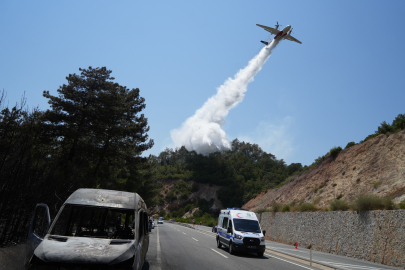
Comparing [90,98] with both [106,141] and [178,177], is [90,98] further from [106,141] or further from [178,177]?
[178,177]

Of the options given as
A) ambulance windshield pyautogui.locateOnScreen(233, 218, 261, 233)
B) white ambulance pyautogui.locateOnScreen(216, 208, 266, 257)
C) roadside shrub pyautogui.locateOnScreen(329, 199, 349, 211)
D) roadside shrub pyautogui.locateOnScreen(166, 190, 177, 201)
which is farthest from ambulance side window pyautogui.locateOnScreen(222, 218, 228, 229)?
roadside shrub pyautogui.locateOnScreen(166, 190, 177, 201)

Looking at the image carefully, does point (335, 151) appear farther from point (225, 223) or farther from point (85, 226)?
point (85, 226)

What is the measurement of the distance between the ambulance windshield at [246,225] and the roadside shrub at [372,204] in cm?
995

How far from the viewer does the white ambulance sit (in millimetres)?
14555

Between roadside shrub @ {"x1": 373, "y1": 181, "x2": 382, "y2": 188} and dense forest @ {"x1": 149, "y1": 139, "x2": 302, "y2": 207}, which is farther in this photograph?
dense forest @ {"x1": 149, "y1": 139, "x2": 302, "y2": 207}

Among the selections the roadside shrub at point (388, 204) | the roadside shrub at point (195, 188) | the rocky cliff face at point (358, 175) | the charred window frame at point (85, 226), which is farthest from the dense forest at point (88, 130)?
the roadside shrub at point (195, 188)

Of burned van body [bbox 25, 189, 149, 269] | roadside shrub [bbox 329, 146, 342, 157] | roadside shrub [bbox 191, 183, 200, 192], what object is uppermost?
roadside shrub [bbox 329, 146, 342, 157]

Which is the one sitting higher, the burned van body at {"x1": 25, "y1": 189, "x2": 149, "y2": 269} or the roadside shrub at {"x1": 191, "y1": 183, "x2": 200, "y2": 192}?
the roadside shrub at {"x1": 191, "y1": 183, "x2": 200, "y2": 192}

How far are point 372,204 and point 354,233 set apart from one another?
256 centimetres

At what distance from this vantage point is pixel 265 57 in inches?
1439

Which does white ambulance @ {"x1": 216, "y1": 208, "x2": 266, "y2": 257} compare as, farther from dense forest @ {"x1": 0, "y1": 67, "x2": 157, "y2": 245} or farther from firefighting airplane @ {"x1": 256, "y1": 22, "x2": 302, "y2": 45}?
firefighting airplane @ {"x1": 256, "y1": 22, "x2": 302, "y2": 45}

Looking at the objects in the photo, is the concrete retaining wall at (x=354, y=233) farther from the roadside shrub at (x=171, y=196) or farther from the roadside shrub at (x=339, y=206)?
the roadside shrub at (x=171, y=196)

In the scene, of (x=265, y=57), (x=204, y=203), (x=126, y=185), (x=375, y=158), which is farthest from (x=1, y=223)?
(x=204, y=203)

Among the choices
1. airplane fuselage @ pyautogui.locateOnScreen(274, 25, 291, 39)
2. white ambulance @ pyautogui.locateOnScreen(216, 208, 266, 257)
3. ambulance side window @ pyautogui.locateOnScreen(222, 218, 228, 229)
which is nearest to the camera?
white ambulance @ pyautogui.locateOnScreen(216, 208, 266, 257)
